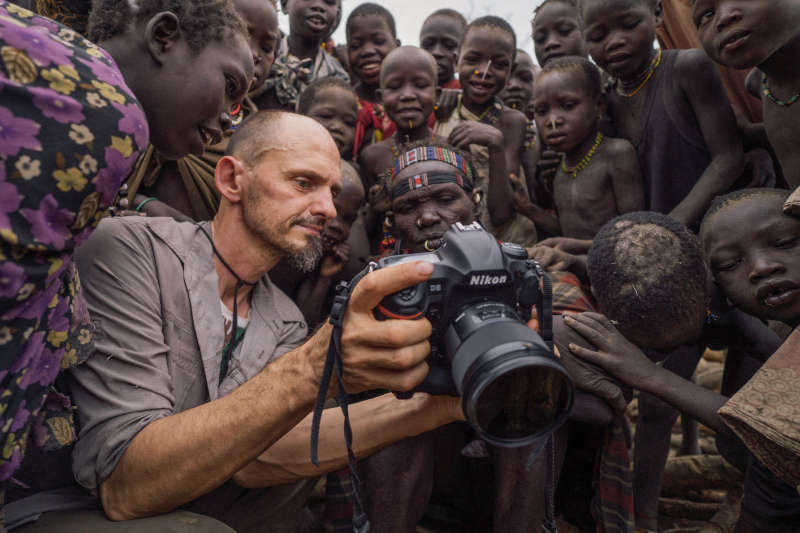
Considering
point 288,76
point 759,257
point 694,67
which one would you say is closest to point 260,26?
point 288,76

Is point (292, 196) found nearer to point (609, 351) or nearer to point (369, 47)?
point (609, 351)

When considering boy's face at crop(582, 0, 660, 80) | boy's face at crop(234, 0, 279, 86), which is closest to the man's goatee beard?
boy's face at crop(234, 0, 279, 86)

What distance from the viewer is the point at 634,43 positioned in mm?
2988

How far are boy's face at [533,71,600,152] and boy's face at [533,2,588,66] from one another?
3.23 feet

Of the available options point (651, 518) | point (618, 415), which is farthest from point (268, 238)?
point (651, 518)

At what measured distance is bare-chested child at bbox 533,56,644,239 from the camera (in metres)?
3.12

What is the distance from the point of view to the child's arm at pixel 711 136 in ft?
9.17

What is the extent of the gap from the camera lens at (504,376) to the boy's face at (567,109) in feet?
7.80

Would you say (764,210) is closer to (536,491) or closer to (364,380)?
(536,491)

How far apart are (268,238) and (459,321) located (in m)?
1.02

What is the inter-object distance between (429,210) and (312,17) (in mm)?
2652

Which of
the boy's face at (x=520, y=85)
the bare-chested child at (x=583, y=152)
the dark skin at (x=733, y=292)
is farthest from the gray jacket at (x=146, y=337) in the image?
the boy's face at (x=520, y=85)

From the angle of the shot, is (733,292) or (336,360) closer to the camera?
(336,360)

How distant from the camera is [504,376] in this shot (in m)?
1.17
